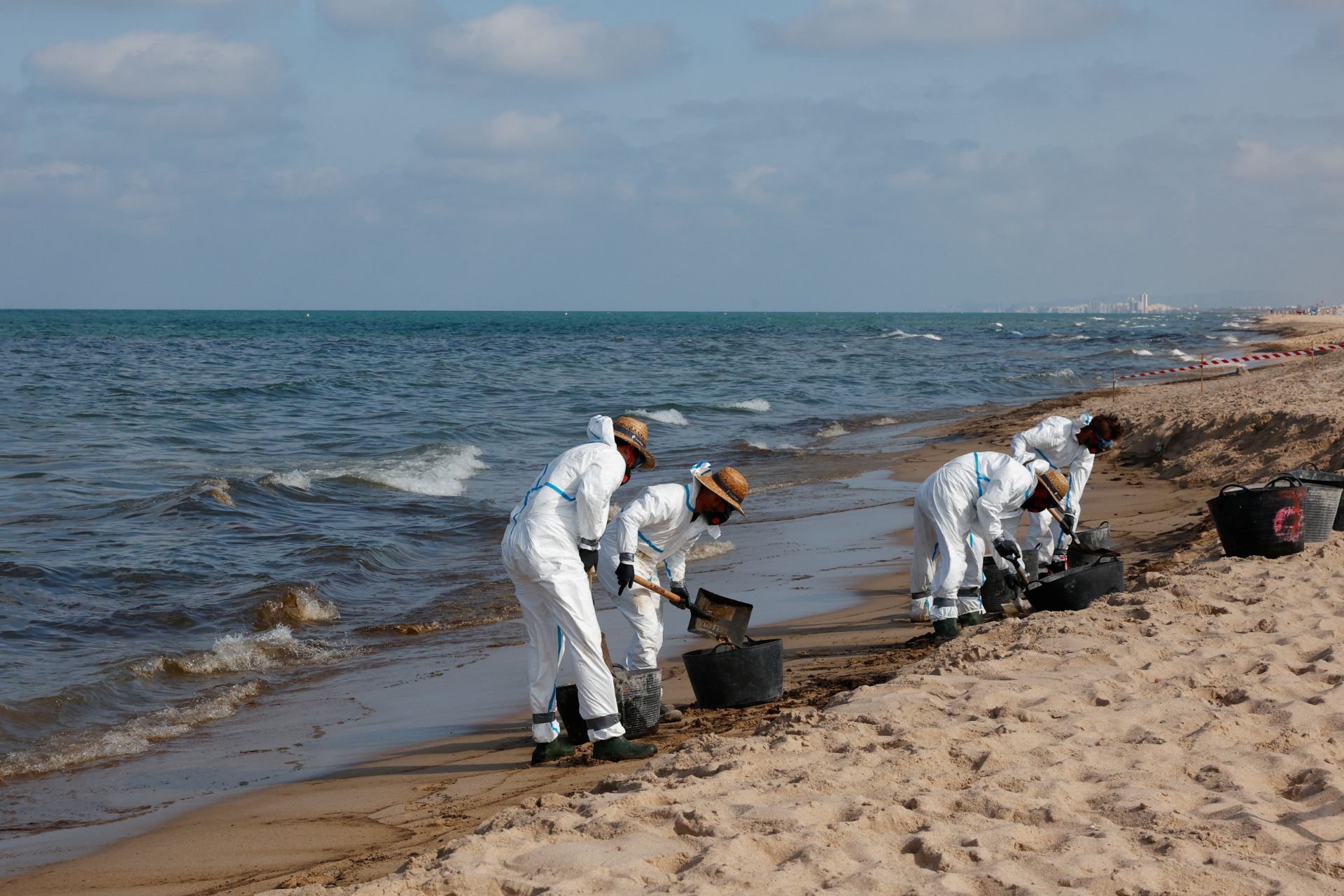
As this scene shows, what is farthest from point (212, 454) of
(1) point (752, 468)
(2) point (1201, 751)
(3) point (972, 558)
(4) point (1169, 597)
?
(2) point (1201, 751)

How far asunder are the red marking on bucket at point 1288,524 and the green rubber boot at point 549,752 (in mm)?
4996

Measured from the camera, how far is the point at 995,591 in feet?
27.2

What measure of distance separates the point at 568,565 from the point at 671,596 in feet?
2.45

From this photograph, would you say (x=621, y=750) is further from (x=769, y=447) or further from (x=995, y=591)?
(x=769, y=447)

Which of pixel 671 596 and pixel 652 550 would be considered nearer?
pixel 671 596

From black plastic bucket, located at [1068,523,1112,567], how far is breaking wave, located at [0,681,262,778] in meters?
5.72

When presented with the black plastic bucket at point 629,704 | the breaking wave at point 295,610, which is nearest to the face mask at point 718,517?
the black plastic bucket at point 629,704

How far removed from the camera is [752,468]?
18047mm

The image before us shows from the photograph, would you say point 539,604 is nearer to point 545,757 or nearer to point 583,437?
point 545,757

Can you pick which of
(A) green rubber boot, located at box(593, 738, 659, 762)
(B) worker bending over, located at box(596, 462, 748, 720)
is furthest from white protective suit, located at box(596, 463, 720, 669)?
(A) green rubber boot, located at box(593, 738, 659, 762)

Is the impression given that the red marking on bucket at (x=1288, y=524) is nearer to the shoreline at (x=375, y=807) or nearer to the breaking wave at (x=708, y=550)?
the shoreline at (x=375, y=807)

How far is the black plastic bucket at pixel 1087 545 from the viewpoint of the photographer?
327 inches

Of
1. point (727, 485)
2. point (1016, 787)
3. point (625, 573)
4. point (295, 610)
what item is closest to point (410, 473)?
point (295, 610)

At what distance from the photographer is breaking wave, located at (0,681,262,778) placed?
6258 mm
